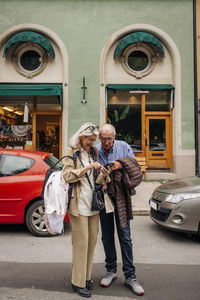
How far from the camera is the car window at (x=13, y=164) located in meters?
5.07

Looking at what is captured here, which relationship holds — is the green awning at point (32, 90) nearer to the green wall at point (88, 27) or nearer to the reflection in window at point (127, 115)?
the green wall at point (88, 27)

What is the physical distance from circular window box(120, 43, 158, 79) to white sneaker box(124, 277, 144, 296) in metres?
9.74

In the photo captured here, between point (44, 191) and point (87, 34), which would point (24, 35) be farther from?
point (44, 191)

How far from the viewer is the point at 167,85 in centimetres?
1143

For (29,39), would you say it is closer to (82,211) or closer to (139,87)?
(139,87)

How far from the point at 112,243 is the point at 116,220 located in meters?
0.33

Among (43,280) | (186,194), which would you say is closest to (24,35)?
(186,194)

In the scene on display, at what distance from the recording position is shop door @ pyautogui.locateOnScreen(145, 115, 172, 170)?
38.8 ft

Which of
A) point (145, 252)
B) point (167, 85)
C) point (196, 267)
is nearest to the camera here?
point (196, 267)

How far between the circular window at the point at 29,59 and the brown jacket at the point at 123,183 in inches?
376

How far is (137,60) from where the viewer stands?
11820 millimetres

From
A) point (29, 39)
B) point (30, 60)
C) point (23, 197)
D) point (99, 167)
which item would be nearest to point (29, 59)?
point (30, 60)

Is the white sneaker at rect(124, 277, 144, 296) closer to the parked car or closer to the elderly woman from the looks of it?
the elderly woman

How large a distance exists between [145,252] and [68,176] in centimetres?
225
